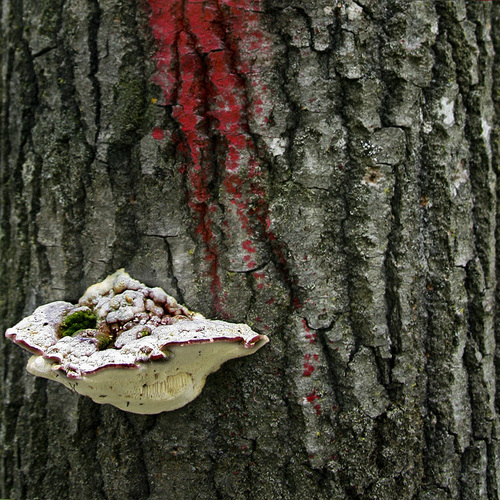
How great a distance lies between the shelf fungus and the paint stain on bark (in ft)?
0.69

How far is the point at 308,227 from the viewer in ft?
5.18

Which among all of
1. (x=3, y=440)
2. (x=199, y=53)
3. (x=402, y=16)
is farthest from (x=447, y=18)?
(x=3, y=440)

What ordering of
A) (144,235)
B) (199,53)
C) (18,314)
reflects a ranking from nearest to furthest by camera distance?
(199,53), (144,235), (18,314)

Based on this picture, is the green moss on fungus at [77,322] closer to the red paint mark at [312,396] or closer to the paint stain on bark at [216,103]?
the paint stain on bark at [216,103]

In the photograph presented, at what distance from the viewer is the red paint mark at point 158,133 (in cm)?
162

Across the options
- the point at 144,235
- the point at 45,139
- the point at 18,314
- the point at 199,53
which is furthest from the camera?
the point at 18,314

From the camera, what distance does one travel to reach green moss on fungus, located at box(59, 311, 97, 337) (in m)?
1.52

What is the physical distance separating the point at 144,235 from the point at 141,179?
0.67 feet

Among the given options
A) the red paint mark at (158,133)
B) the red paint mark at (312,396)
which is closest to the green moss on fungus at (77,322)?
the red paint mark at (158,133)

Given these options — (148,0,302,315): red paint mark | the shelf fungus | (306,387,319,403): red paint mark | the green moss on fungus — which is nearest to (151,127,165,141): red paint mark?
(148,0,302,315): red paint mark

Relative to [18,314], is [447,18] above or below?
above

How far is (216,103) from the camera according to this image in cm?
157

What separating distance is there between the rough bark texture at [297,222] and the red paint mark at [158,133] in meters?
0.01

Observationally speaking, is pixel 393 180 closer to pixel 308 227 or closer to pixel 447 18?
pixel 308 227
